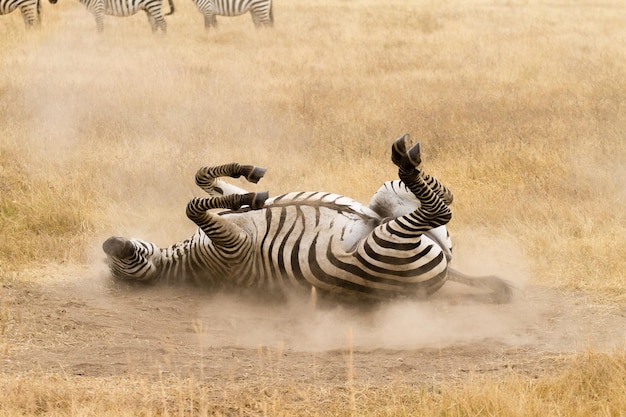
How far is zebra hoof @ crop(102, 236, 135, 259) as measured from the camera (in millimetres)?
5656

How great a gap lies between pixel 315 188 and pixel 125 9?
14203 millimetres

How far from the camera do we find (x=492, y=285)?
555cm

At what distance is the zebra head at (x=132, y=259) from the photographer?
5680 millimetres

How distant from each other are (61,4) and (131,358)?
20739mm

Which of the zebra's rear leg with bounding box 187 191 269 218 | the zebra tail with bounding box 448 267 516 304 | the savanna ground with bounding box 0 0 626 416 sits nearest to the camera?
the savanna ground with bounding box 0 0 626 416

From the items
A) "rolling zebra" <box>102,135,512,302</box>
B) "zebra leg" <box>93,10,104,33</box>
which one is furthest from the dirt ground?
"zebra leg" <box>93,10,104,33</box>

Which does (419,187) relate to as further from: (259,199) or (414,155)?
(259,199)

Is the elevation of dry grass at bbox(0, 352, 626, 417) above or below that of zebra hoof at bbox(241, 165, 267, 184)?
below

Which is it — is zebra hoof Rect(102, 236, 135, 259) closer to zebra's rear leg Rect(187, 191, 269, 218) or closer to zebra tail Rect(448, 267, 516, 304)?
zebra's rear leg Rect(187, 191, 269, 218)

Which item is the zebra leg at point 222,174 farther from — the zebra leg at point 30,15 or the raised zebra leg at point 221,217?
the zebra leg at point 30,15

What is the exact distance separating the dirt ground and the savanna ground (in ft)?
0.06

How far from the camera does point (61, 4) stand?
2353 centimetres

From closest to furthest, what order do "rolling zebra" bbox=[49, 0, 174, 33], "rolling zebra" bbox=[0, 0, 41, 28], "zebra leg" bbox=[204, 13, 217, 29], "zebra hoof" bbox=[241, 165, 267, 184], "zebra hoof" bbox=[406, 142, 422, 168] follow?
"zebra hoof" bbox=[406, 142, 422, 168] → "zebra hoof" bbox=[241, 165, 267, 184] → "rolling zebra" bbox=[0, 0, 41, 28] → "rolling zebra" bbox=[49, 0, 174, 33] → "zebra leg" bbox=[204, 13, 217, 29]

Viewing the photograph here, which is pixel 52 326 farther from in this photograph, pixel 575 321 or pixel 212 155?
pixel 212 155
